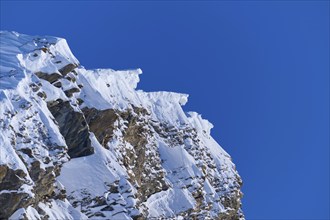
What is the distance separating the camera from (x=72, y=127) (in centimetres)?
5378

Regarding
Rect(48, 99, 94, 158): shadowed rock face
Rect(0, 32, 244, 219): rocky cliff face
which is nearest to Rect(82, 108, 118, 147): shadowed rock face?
Rect(0, 32, 244, 219): rocky cliff face

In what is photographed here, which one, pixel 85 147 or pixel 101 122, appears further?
pixel 101 122

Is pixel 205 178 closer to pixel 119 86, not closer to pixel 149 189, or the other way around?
pixel 149 189

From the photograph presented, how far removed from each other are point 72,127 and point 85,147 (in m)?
2.54

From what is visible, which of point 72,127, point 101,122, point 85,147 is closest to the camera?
point 72,127

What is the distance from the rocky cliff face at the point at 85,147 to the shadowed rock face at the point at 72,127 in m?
0.08

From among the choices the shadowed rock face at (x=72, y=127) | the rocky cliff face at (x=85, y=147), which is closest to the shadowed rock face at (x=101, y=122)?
the rocky cliff face at (x=85, y=147)

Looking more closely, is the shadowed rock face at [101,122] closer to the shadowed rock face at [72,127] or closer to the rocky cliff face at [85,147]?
the rocky cliff face at [85,147]

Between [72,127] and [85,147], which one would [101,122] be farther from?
[72,127]

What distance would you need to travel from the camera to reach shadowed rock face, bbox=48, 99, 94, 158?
172 ft

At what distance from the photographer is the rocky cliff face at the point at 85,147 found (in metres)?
43.1

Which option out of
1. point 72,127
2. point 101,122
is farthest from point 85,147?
point 101,122

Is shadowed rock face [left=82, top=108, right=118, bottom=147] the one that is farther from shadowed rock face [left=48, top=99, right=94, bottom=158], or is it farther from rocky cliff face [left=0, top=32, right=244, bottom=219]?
shadowed rock face [left=48, top=99, right=94, bottom=158]

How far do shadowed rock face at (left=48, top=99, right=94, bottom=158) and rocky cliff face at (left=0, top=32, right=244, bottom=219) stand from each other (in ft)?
0.26
